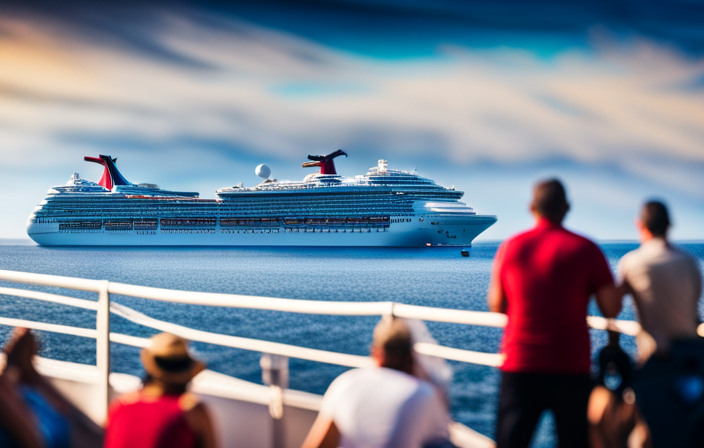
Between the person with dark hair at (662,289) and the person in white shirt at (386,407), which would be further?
the person with dark hair at (662,289)

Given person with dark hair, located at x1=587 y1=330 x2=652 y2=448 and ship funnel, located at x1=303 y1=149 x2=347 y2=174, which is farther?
ship funnel, located at x1=303 y1=149 x2=347 y2=174

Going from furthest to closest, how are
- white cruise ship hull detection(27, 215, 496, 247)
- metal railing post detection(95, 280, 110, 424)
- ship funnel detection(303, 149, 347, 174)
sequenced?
A: ship funnel detection(303, 149, 347, 174), white cruise ship hull detection(27, 215, 496, 247), metal railing post detection(95, 280, 110, 424)

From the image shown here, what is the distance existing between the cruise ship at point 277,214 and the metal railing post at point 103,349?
245 ft

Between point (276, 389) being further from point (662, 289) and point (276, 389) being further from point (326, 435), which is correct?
point (662, 289)

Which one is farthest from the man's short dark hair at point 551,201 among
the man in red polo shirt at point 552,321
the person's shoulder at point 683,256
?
the person's shoulder at point 683,256

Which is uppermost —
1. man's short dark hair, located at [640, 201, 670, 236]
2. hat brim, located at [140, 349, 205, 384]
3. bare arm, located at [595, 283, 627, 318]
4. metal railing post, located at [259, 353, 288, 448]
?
man's short dark hair, located at [640, 201, 670, 236]

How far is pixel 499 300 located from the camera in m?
2.68

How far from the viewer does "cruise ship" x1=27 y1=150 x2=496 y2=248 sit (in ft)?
258

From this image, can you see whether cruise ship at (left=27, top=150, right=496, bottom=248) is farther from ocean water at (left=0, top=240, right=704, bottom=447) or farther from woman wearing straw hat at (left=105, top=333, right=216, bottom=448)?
woman wearing straw hat at (left=105, top=333, right=216, bottom=448)

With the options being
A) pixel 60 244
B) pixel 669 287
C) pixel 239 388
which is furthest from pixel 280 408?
pixel 60 244

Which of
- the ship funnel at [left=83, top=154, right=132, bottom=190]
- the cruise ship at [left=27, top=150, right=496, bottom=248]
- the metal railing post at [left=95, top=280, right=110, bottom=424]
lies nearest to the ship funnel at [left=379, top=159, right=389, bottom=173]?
the cruise ship at [left=27, top=150, right=496, bottom=248]

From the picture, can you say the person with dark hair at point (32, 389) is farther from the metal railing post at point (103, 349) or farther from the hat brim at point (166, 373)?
the metal railing post at point (103, 349)

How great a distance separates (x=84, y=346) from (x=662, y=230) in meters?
19.2

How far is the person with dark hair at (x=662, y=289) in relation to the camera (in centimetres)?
245
